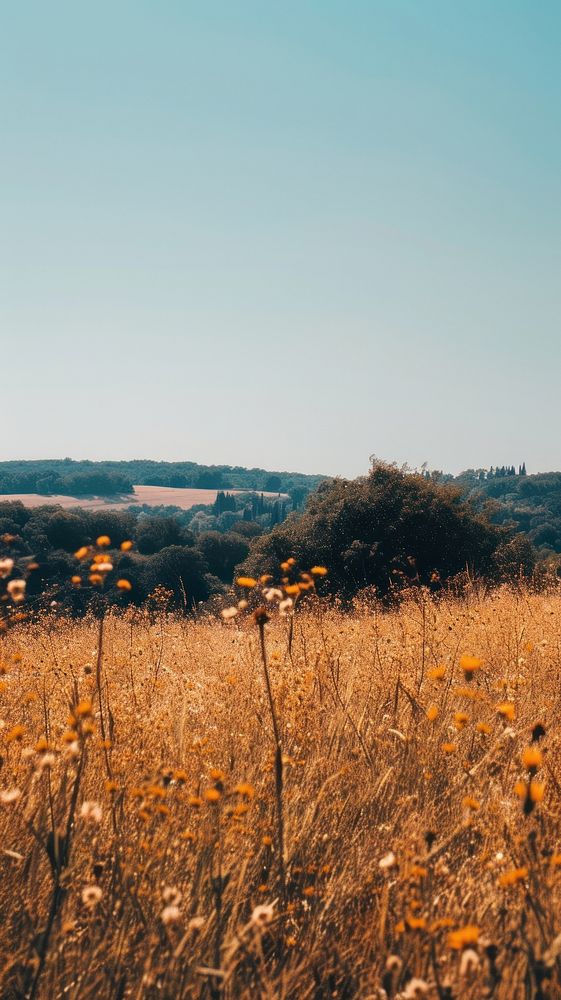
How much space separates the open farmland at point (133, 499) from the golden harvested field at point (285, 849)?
5065 inches

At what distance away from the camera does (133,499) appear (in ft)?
518

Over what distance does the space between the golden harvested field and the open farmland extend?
128651 mm

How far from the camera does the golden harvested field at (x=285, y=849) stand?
192 cm

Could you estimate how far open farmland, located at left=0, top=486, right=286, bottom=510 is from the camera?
450ft

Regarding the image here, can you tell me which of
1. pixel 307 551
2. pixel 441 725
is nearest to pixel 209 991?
pixel 441 725

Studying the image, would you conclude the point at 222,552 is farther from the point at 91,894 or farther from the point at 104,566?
the point at 91,894

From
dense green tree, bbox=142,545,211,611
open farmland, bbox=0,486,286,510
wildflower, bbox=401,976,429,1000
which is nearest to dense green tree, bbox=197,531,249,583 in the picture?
dense green tree, bbox=142,545,211,611

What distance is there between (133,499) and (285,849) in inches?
6257

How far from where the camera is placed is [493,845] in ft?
8.64

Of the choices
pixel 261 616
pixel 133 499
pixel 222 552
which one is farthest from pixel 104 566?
pixel 133 499

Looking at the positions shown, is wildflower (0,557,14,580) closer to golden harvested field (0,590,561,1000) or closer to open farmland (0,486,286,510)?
golden harvested field (0,590,561,1000)

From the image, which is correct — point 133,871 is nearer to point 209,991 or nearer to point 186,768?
point 209,991

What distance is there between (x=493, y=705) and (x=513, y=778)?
3.39ft

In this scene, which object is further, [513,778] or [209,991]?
[513,778]
